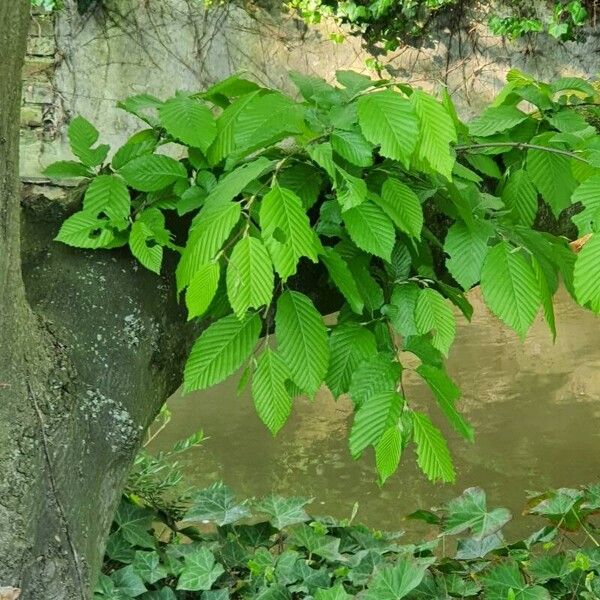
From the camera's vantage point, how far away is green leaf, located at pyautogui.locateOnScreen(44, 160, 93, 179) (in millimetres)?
1391

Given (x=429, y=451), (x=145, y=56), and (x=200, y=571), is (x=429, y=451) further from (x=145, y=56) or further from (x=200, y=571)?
(x=145, y=56)

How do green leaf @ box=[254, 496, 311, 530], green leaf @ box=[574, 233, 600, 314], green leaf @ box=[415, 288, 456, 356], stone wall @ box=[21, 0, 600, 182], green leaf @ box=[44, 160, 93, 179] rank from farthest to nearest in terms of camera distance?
stone wall @ box=[21, 0, 600, 182] → green leaf @ box=[254, 496, 311, 530] → green leaf @ box=[44, 160, 93, 179] → green leaf @ box=[415, 288, 456, 356] → green leaf @ box=[574, 233, 600, 314]

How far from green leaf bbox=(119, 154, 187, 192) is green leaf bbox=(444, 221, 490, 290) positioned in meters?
0.46

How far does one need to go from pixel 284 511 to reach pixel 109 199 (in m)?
0.81

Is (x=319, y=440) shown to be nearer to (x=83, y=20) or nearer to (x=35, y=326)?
(x=35, y=326)

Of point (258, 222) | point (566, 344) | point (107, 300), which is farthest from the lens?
point (566, 344)

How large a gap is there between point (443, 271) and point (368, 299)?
0.28 m

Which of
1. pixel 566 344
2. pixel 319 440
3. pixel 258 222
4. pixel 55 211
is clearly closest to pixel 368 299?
pixel 258 222

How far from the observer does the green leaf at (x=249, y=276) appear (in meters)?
1.10

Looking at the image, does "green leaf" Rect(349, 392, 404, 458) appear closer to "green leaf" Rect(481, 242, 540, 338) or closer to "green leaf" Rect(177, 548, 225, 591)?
"green leaf" Rect(481, 242, 540, 338)

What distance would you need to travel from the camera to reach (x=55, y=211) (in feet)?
4.50

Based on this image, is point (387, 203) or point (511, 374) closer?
point (387, 203)

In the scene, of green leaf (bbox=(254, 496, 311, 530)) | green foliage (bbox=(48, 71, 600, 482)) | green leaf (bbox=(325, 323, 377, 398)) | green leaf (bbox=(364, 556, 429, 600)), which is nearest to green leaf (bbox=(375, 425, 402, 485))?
green foliage (bbox=(48, 71, 600, 482))

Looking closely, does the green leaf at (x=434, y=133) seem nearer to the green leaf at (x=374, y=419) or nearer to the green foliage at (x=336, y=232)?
the green foliage at (x=336, y=232)
